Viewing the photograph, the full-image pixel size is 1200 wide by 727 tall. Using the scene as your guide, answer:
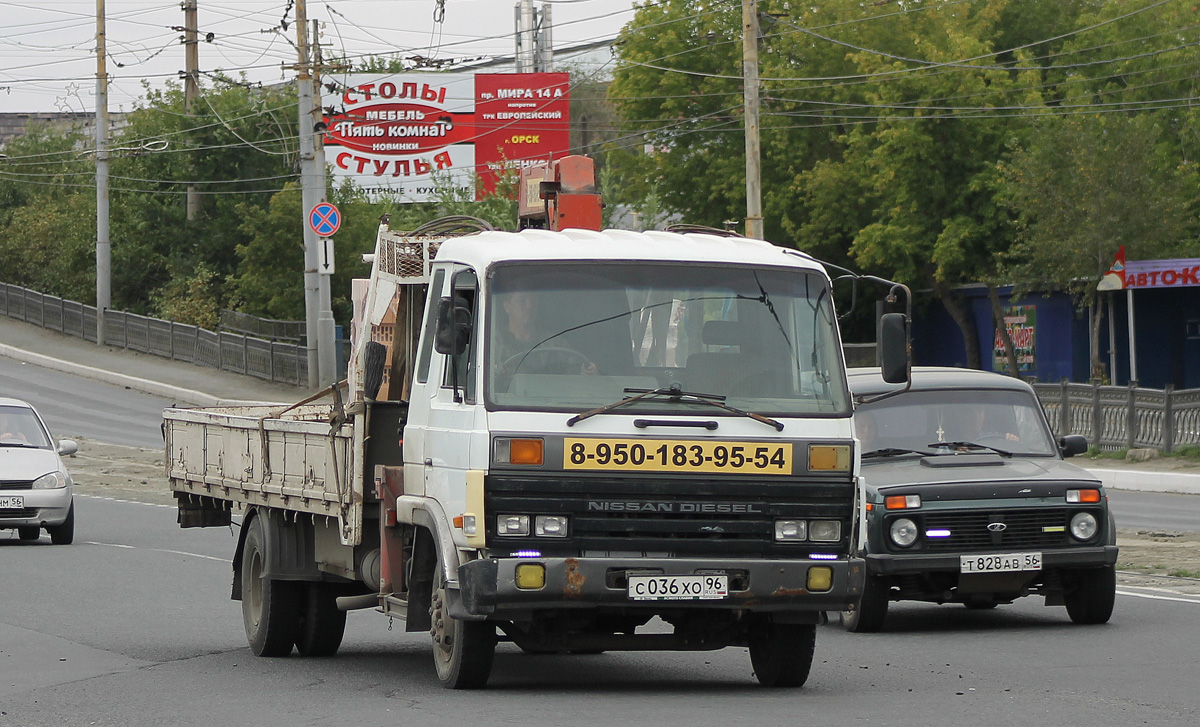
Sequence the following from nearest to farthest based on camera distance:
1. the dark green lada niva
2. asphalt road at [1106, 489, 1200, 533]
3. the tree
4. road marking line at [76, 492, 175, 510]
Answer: the dark green lada niva < asphalt road at [1106, 489, 1200, 533] < road marking line at [76, 492, 175, 510] < the tree

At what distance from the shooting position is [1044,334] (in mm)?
43375

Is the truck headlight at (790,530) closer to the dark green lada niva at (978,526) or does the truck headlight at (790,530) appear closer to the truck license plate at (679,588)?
the truck license plate at (679,588)

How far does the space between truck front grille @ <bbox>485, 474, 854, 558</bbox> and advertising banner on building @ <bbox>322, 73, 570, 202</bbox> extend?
5681 centimetres

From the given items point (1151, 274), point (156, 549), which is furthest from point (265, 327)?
point (156, 549)

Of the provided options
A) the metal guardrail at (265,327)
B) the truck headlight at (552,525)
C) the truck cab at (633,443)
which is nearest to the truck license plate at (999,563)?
the truck cab at (633,443)

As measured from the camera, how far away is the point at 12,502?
2034cm

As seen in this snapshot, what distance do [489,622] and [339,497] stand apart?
5.34ft

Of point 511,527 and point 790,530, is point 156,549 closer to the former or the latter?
point 511,527

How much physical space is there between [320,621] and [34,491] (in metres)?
10.2

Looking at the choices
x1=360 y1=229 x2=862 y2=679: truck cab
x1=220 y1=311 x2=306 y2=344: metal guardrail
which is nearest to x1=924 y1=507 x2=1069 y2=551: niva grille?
x1=360 y1=229 x2=862 y2=679: truck cab

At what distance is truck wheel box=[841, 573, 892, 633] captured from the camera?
11.9m

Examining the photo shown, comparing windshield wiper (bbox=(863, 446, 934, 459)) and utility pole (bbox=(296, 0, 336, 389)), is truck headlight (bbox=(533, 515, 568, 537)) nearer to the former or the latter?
windshield wiper (bbox=(863, 446, 934, 459))

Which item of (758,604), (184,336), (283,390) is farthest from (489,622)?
(184,336)

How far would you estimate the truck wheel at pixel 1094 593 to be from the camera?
11812mm
